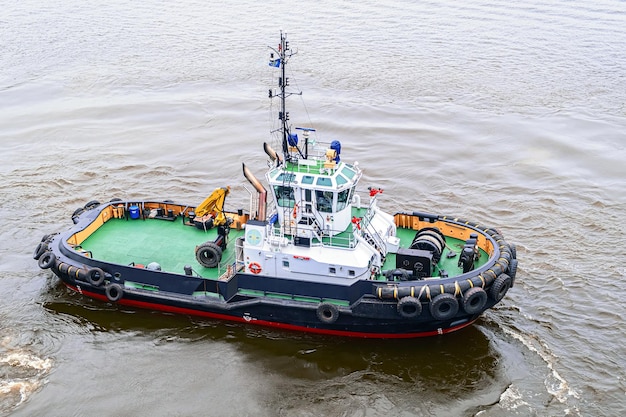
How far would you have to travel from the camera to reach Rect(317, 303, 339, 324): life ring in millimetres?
14195

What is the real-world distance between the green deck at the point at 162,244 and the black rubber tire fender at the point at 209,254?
0.64 ft

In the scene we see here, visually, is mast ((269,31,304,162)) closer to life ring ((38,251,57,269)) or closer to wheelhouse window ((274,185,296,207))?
wheelhouse window ((274,185,296,207))

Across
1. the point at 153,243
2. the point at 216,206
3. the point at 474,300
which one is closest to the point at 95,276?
the point at 153,243

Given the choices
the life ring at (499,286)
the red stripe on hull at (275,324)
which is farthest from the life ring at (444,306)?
the red stripe on hull at (275,324)

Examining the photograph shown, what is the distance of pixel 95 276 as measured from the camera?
1574cm

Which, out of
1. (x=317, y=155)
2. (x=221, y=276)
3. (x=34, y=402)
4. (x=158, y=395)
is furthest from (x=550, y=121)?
(x=34, y=402)

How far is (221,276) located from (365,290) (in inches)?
138

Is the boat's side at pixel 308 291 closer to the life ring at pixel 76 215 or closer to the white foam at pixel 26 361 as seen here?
the life ring at pixel 76 215

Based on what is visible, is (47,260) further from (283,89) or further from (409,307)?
(409,307)

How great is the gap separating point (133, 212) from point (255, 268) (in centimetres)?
504

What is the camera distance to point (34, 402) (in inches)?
530

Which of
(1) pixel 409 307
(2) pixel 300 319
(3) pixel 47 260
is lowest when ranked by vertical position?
(2) pixel 300 319

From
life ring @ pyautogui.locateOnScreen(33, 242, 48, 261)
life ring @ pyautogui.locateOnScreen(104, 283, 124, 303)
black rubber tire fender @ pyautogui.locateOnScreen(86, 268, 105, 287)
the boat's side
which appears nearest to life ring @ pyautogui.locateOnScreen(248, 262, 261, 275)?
the boat's side

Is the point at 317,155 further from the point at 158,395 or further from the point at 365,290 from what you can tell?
the point at 158,395
